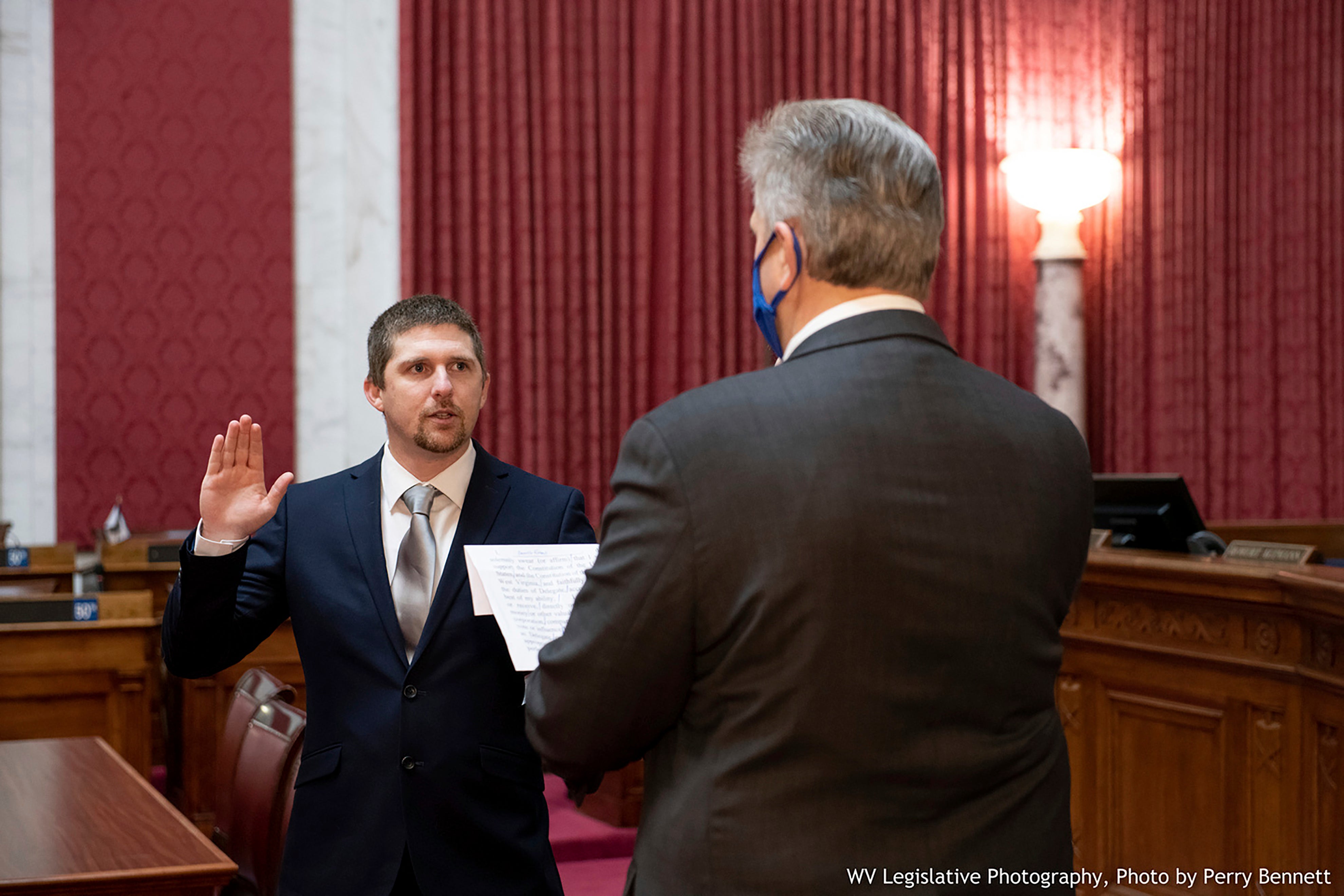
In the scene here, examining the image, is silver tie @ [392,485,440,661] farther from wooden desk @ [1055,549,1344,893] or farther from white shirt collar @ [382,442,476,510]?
wooden desk @ [1055,549,1344,893]

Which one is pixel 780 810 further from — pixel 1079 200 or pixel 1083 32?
pixel 1083 32

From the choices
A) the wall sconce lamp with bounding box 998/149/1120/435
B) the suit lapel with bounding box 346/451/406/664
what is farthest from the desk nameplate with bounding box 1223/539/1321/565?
the wall sconce lamp with bounding box 998/149/1120/435

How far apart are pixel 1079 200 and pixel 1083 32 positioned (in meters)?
1.17

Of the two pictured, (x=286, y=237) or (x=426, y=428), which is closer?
(x=426, y=428)

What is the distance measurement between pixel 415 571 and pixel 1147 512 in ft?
9.90

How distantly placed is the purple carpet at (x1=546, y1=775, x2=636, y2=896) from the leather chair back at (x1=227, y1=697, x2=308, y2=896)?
1582 millimetres

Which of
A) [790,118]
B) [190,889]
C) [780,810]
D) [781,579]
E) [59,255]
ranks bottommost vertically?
[190,889]

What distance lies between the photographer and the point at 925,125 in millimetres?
6797

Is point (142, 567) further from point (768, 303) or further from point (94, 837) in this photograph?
point (768, 303)

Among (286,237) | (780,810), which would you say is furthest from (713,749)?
(286,237)

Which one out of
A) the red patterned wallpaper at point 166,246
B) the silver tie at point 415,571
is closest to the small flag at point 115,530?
the red patterned wallpaper at point 166,246

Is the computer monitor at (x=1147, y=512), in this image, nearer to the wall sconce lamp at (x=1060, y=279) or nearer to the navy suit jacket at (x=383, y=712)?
the wall sconce lamp at (x=1060, y=279)

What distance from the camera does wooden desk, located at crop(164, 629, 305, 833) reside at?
427cm

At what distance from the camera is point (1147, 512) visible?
409 centimetres
